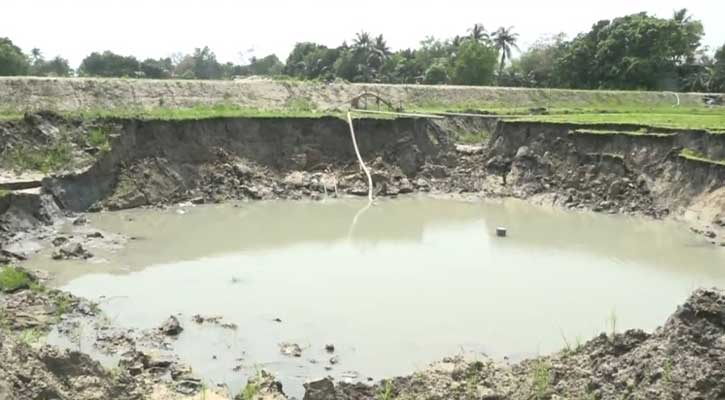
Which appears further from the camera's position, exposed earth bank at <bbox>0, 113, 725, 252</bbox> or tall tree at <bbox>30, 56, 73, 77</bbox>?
tall tree at <bbox>30, 56, 73, 77</bbox>

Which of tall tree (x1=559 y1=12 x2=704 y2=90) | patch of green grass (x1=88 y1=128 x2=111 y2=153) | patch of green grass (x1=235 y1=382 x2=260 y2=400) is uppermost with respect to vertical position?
tall tree (x1=559 y1=12 x2=704 y2=90)

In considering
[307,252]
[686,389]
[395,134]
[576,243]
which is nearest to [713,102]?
[395,134]

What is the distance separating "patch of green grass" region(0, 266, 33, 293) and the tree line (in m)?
25.1

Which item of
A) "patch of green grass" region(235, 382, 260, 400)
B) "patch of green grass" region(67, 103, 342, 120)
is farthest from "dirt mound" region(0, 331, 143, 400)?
"patch of green grass" region(67, 103, 342, 120)

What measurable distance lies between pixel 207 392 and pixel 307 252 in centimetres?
801

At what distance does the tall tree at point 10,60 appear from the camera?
40812 mm

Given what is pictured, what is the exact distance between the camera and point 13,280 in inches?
442

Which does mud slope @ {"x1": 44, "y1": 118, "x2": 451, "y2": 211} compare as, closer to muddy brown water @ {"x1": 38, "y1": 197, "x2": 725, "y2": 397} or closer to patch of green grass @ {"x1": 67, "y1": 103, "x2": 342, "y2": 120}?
patch of green grass @ {"x1": 67, "y1": 103, "x2": 342, "y2": 120}

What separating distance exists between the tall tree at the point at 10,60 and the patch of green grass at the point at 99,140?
82.7 feet

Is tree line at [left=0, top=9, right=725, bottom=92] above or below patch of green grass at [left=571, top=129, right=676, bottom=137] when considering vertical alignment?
above

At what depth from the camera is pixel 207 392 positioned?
725cm

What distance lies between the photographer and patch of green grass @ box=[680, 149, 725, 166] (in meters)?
18.2

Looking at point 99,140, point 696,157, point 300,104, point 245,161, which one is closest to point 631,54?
point 300,104

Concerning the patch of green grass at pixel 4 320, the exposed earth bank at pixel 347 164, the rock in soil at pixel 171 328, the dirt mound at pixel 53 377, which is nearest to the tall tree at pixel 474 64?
the exposed earth bank at pixel 347 164
